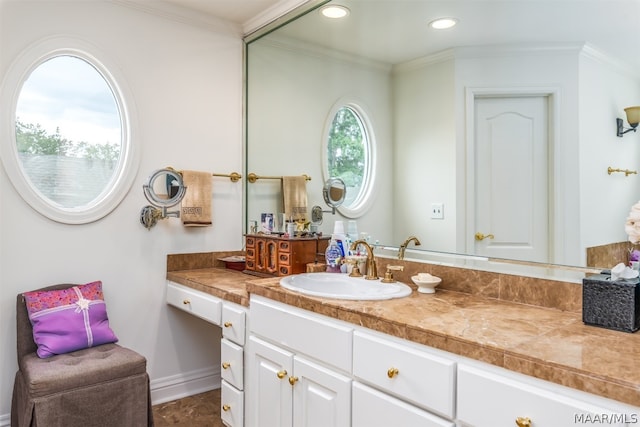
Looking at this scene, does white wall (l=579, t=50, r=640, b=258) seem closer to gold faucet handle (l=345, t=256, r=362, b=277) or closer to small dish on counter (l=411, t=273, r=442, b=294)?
small dish on counter (l=411, t=273, r=442, b=294)

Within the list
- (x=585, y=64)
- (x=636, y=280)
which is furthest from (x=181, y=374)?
(x=585, y=64)

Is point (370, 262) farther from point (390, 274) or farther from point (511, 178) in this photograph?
point (511, 178)

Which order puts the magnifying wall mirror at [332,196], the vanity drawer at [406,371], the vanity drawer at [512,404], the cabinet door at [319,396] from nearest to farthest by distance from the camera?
the vanity drawer at [512,404] → the vanity drawer at [406,371] → the cabinet door at [319,396] → the magnifying wall mirror at [332,196]

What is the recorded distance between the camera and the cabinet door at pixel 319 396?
1546 mm

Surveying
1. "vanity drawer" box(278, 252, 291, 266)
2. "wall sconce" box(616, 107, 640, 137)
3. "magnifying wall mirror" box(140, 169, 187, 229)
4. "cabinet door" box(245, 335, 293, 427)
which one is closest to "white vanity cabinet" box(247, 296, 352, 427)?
"cabinet door" box(245, 335, 293, 427)

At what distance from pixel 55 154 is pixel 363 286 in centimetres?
177

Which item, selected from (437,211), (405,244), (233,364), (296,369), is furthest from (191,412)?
(437,211)

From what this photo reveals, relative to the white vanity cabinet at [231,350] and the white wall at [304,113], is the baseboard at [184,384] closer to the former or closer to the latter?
the white vanity cabinet at [231,350]

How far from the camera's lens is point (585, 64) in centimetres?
149

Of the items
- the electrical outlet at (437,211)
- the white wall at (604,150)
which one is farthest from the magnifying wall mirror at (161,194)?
the white wall at (604,150)

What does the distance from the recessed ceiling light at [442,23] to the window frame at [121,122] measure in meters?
1.72

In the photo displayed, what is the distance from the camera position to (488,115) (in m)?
1.76

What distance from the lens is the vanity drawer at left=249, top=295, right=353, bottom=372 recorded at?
155 centimetres

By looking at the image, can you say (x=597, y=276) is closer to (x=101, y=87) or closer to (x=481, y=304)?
(x=481, y=304)
